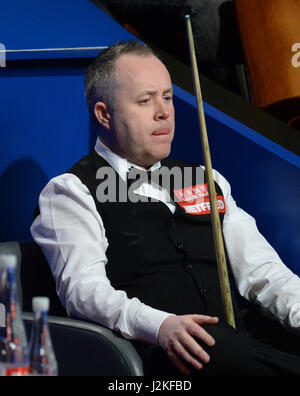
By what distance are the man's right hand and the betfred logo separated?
39 centimetres

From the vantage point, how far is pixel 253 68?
2.29 meters

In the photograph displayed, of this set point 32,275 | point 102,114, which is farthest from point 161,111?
point 32,275

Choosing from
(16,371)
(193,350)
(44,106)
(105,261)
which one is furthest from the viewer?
(44,106)

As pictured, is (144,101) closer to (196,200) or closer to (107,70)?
(107,70)

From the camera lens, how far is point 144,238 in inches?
55.0

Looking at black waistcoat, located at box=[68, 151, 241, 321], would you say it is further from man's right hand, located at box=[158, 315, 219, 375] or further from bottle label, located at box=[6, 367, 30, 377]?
bottle label, located at box=[6, 367, 30, 377]

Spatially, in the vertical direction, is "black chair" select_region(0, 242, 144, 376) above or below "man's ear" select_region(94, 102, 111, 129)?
below

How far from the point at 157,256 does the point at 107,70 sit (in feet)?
1.55

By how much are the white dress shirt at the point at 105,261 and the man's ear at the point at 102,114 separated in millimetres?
52

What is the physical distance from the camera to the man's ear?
1.51m

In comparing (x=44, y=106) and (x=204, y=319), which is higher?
(x=44, y=106)
